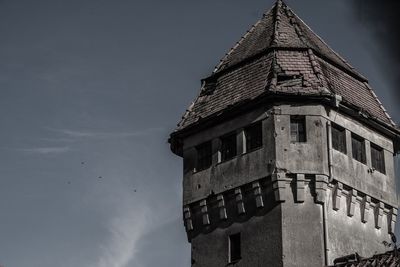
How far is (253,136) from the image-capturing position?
106 ft

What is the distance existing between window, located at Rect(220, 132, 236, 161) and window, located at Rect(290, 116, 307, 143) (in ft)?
7.21

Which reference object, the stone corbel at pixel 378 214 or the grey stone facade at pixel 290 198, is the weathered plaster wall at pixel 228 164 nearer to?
the grey stone facade at pixel 290 198

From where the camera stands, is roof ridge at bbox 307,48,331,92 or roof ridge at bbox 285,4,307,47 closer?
roof ridge at bbox 307,48,331,92

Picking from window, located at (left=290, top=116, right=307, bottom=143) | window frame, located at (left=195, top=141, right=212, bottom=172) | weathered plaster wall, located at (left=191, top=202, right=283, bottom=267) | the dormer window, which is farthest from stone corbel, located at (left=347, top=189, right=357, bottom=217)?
window frame, located at (left=195, top=141, right=212, bottom=172)

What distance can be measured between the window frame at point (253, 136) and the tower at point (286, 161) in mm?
34

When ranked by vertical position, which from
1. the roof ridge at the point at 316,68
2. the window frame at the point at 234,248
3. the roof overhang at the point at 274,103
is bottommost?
the window frame at the point at 234,248

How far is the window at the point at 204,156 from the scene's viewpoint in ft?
110

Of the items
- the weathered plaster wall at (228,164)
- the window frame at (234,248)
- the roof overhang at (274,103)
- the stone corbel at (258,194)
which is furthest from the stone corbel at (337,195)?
the window frame at (234,248)

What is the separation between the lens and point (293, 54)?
111ft

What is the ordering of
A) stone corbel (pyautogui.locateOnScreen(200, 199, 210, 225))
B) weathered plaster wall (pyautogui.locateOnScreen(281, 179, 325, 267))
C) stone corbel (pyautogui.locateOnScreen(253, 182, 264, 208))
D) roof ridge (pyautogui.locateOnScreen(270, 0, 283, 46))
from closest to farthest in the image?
weathered plaster wall (pyautogui.locateOnScreen(281, 179, 325, 267)) < stone corbel (pyautogui.locateOnScreen(253, 182, 264, 208)) < stone corbel (pyautogui.locateOnScreen(200, 199, 210, 225)) < roof ridge (pyautogui.locateOnScreen(270, 0, 283, 46))

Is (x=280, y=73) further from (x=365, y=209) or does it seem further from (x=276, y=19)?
(x=365, y=209)

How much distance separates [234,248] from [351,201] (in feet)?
13.8

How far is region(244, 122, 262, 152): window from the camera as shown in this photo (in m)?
32.0

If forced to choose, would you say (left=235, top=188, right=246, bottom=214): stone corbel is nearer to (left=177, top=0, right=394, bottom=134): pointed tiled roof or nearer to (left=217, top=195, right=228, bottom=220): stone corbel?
(left=217, top=195, right=228, bottom=220): stone corbel
